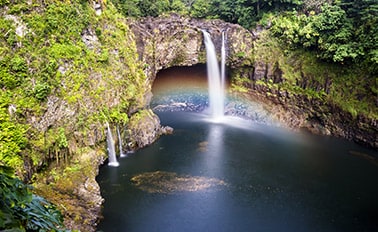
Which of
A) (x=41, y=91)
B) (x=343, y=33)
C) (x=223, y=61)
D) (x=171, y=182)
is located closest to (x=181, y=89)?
(x=223, y=61)

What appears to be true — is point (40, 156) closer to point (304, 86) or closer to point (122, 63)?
point (122, 63)

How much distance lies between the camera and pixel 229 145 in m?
19.2

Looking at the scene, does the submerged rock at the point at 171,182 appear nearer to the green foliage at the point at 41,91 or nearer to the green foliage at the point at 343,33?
A: the green foliage at the point at 41,91

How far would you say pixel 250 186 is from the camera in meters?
14.4

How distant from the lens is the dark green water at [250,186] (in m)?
11.9

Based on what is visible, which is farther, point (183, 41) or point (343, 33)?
point (183, 41)

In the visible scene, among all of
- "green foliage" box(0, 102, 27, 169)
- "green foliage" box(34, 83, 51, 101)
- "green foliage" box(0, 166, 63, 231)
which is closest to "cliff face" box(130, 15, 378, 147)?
"green foliage" box(34, 83, 51, 101)

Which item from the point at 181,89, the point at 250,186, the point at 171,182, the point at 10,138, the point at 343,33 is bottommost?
the point at 250,186

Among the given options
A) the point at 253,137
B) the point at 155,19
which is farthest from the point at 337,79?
the point at 155,19

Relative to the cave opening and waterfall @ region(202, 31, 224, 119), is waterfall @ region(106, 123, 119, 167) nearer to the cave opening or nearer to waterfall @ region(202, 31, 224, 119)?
the cave opening

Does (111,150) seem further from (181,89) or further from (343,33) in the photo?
(343,33)

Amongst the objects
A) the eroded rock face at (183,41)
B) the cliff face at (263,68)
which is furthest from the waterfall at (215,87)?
the cliff face at (263,68)

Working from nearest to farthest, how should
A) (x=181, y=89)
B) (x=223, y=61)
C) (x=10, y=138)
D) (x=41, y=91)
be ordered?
1. (x=10, y=138)
2. (x=41, y=91)
3. (x=223, y=61)
4. (x=181, y=89)

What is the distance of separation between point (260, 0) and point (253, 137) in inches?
448
